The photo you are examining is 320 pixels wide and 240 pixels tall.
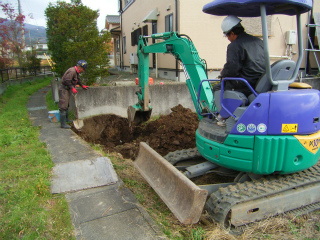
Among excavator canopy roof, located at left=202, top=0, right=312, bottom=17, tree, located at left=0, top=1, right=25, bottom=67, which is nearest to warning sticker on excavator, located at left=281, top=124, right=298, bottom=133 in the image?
excavator canopy roof, located at left=202, top=0, right=312, bottom=17

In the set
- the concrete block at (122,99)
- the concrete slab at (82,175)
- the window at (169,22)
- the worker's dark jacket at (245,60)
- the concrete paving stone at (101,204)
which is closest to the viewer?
the concrete paving stone at (101,204)

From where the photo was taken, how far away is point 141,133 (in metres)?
7.58

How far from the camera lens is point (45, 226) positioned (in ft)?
9.96

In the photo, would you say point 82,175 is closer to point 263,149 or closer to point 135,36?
point 263,149

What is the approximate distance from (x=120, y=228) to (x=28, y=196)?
4.76 ft

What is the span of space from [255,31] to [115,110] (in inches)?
284

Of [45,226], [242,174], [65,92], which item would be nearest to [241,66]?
[242,174]

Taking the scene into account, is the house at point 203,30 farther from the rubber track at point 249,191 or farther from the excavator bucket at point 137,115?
the rubber track at point 249,191

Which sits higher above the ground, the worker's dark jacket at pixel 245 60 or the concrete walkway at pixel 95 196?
the worker's dark jacket at pixel 245 60

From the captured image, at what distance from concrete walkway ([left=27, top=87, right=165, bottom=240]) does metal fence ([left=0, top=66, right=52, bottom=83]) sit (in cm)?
1083

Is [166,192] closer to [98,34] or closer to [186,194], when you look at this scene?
[186,194]

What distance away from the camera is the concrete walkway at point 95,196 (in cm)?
302

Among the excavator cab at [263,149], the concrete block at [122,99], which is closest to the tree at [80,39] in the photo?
the concrete block at [122,99]

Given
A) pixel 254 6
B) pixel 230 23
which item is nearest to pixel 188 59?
pixel 230 23
